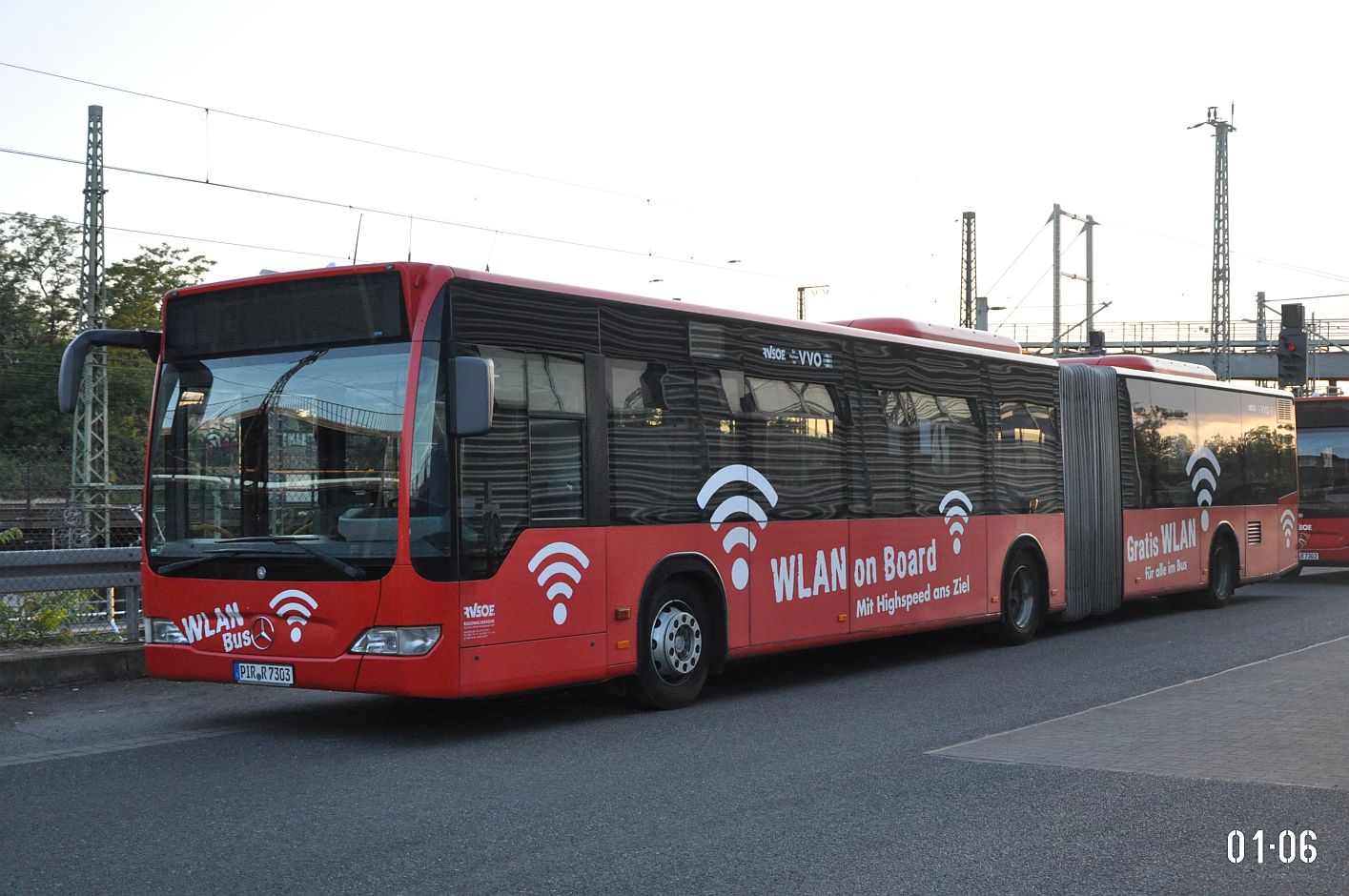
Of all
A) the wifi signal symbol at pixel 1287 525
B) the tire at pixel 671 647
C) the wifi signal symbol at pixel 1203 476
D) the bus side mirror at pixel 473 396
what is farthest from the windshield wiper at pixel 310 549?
the wifi signal symbol at pixel 1287 525

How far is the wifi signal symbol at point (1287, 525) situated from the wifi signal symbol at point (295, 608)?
702 inches

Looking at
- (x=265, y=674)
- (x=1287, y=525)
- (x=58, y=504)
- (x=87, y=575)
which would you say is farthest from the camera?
(x=58, y=504)

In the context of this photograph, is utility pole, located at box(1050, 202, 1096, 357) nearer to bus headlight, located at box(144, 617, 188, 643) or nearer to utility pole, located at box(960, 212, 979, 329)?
utility pole, located at box(960, 212, 979, 329)

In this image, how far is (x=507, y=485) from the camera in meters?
9.73

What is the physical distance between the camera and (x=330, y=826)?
704 centimetres

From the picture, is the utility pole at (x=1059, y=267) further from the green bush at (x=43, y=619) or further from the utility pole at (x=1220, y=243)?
the green bush at (x=43, y=619)

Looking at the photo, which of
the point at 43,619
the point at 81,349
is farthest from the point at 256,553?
the point at 43,619

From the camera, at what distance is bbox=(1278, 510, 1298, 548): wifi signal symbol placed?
76.2ft

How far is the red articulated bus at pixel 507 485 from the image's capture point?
9.34 meters

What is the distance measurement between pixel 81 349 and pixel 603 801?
4.93 metres

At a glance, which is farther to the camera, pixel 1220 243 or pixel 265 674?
pixel 1220 243

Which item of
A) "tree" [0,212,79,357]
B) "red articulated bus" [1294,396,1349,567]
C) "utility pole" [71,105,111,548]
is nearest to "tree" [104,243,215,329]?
"tree" [0,212,79,357]

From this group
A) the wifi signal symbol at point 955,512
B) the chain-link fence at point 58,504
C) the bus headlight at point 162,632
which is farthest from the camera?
the chain-link fence at point 58,504

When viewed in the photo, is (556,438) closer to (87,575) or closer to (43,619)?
(87,575)
